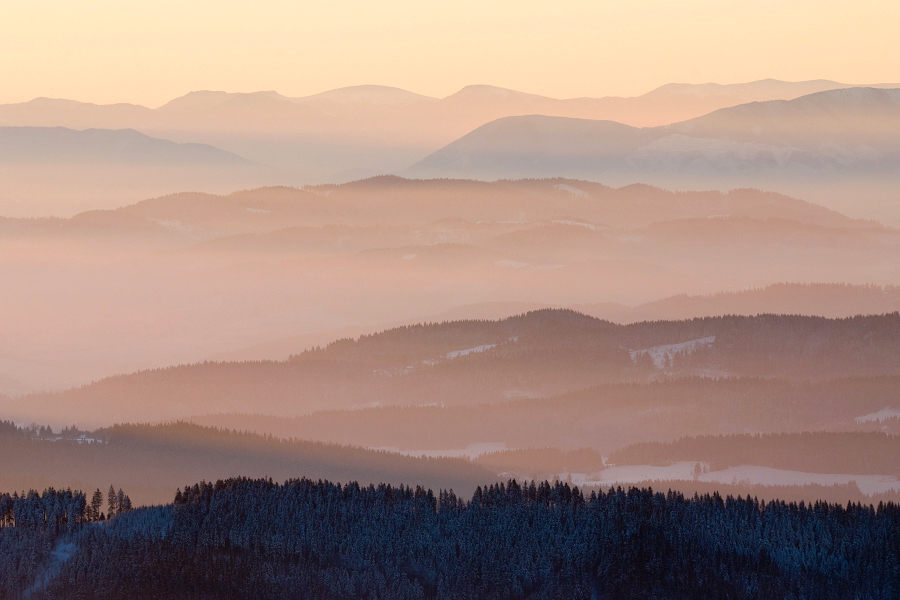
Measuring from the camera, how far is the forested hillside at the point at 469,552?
153875 mm

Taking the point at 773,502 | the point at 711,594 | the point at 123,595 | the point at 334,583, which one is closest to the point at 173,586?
the point at 123,595

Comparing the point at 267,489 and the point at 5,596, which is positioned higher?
the point at 267,489

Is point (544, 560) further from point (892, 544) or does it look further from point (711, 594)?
point (892, 544)

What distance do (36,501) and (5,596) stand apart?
23036 mm

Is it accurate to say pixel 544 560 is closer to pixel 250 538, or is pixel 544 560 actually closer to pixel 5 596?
pixel 250 538

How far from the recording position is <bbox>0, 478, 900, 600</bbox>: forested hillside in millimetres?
153875

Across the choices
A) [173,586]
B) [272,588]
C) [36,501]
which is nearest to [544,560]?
[272,588]

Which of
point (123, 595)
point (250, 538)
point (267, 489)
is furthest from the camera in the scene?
point (267, 489)

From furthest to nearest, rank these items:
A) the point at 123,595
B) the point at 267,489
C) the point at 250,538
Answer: the point at 267,489
the point at 250,538
the point at 123,595

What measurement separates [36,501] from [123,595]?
28682 millimetres

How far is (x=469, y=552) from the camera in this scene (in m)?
160

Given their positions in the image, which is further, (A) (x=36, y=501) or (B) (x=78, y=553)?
(A) (x=36, y=501)

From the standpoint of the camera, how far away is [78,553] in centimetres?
16075

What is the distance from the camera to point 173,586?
153750 millimetres
